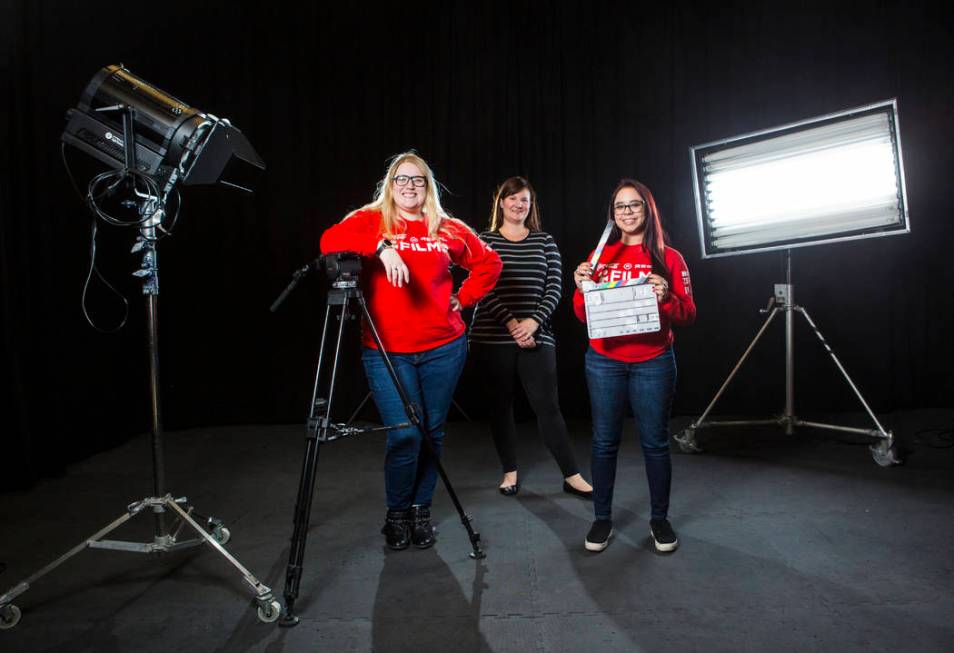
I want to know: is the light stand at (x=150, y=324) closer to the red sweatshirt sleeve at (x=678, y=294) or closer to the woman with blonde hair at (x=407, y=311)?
the woman with blonde hair at (x=407, y=311)

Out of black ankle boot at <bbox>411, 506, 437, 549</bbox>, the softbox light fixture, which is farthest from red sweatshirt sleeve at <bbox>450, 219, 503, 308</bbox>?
the softbox light fixture

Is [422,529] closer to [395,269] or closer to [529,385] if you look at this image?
[529,385]

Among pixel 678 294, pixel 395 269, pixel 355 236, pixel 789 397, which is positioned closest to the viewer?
pixel 395 269

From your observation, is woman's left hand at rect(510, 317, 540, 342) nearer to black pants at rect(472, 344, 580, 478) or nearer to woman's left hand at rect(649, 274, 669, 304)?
black pants at rect(472, 344, 580, 478)

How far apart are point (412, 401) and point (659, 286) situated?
3.18 ft

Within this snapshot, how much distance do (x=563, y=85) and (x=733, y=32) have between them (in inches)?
53.3

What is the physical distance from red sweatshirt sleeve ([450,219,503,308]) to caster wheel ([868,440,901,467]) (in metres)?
2.38

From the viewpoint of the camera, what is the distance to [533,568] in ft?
7.64

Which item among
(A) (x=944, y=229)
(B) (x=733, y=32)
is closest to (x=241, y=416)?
(B) (x=733, y=32)

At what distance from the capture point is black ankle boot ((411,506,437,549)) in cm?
253

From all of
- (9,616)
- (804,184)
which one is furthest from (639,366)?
(9,616)

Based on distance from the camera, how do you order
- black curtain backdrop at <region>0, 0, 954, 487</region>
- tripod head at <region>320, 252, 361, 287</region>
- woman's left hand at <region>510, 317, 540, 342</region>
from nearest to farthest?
tripod head at <region>320, 252, 361, 287</region>, woman's left hand at <region>510, 317, 540, 342</region>, black curtain backdrop at <region>0, 0, 954, 487</region>

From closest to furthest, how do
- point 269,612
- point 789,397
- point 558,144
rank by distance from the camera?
point 269,612
point 789,397
point 558,144

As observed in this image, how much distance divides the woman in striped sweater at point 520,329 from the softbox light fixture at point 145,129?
54.0 inches
